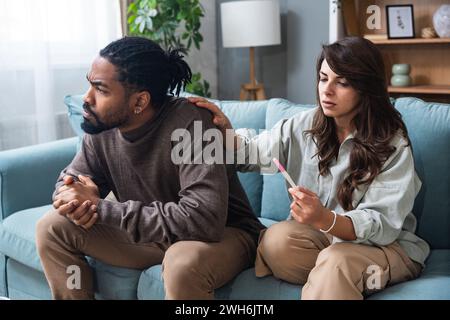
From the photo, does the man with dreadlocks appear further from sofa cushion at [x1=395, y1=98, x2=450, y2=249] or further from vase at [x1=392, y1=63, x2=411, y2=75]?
vase at [x1=392, y1=63, x2=411, y2=75]

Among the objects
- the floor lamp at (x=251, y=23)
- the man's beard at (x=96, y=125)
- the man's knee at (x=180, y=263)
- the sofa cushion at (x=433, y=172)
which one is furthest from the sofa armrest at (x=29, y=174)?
the floor lamp at (x=251, y=23)

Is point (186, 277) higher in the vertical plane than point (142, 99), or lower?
lower

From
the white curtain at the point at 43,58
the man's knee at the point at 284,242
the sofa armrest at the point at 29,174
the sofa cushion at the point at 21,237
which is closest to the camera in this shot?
the man's knee at the point at 284,242

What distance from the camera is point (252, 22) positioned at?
328 cm

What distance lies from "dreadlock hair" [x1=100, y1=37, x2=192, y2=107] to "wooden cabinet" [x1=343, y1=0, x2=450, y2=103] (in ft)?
6.28

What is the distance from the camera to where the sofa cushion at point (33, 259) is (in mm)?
1570

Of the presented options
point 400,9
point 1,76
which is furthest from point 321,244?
point 400,9

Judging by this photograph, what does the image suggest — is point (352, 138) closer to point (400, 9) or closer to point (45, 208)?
point (45, 208)

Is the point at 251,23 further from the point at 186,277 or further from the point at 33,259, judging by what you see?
the point at 186,277

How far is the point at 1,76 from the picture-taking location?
2717 mm

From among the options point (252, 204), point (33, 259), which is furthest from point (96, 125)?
point (252, 204)

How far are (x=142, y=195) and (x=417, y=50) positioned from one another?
2.31m

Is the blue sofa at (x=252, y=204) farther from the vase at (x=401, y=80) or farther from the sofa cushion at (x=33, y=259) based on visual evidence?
the vase at (x=401, y=80)

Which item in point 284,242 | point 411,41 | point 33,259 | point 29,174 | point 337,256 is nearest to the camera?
point 337,256
